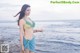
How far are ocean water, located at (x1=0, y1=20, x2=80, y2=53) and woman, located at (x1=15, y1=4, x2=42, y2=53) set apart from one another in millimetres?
57

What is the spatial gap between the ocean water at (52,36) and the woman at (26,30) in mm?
57

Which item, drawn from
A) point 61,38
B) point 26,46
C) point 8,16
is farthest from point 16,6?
point 61,38

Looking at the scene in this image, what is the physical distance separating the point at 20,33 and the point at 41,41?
284mm

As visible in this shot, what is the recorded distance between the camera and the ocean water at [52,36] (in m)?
2.01

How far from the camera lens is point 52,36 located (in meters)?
2.02

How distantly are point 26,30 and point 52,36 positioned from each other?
1.12 feet

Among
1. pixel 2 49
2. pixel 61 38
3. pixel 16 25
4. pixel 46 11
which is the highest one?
pixel 46 11

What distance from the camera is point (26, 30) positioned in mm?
1984

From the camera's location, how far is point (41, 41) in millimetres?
2012

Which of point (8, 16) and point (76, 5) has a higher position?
point (76, 5)

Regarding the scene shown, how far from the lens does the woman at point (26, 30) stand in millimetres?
1982

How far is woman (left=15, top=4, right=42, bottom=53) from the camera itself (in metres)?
1.98

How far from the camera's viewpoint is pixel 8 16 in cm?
204

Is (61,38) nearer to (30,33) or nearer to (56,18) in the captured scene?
(56,18)
